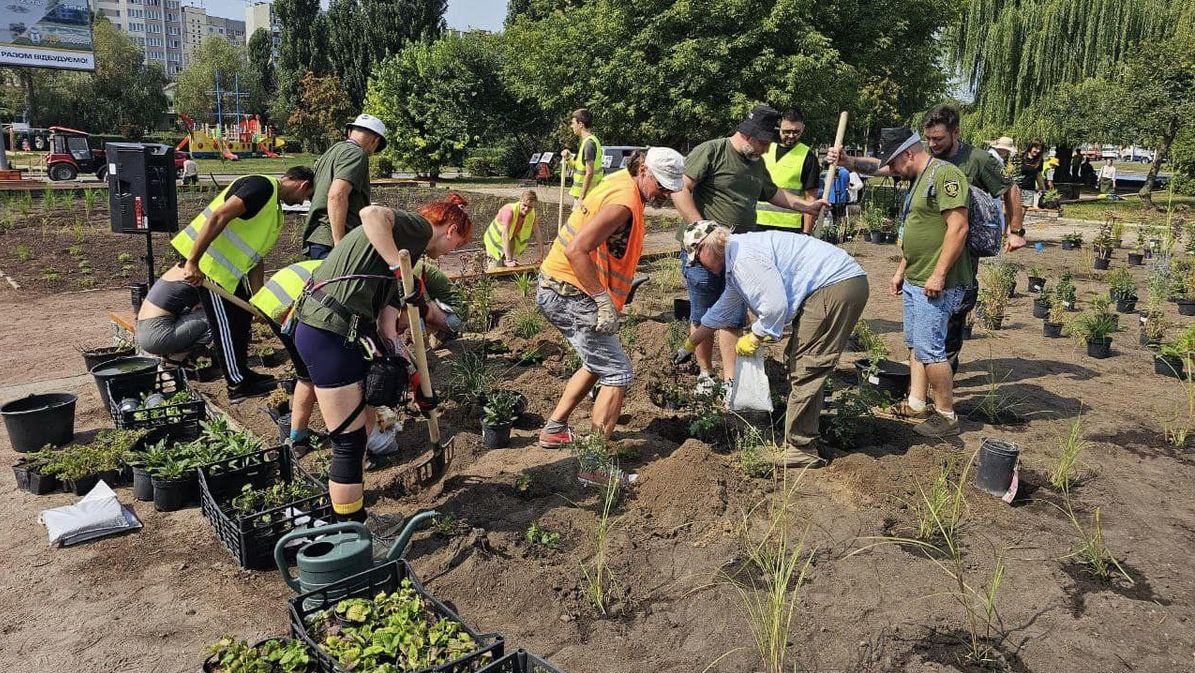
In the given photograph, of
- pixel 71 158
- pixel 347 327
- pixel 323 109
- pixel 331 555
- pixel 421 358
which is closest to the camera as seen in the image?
pixel 331 555

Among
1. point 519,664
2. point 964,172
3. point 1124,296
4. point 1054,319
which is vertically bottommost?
point 519,664

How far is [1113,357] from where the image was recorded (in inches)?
274

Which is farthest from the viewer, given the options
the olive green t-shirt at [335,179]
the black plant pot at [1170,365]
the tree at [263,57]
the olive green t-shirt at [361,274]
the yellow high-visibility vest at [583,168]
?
the tree at [263,57]

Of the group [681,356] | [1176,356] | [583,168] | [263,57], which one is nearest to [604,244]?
[681,356]

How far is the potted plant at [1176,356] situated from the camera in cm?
611

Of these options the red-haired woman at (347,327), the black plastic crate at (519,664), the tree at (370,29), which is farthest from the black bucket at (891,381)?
the tree at (370,29)

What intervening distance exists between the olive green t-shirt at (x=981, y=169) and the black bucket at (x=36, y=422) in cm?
578

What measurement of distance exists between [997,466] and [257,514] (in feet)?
11.6

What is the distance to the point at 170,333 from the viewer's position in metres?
5.66

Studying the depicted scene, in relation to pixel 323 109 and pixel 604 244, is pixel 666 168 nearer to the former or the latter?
pixel 604 244

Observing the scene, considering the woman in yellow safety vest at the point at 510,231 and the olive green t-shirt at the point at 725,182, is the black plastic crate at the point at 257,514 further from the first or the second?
the woman in yellow safety vest at the point at 510,231

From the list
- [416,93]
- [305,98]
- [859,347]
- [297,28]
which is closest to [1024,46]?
[416,93]

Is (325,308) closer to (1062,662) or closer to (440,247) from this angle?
(440,247)

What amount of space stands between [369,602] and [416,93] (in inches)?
1006
